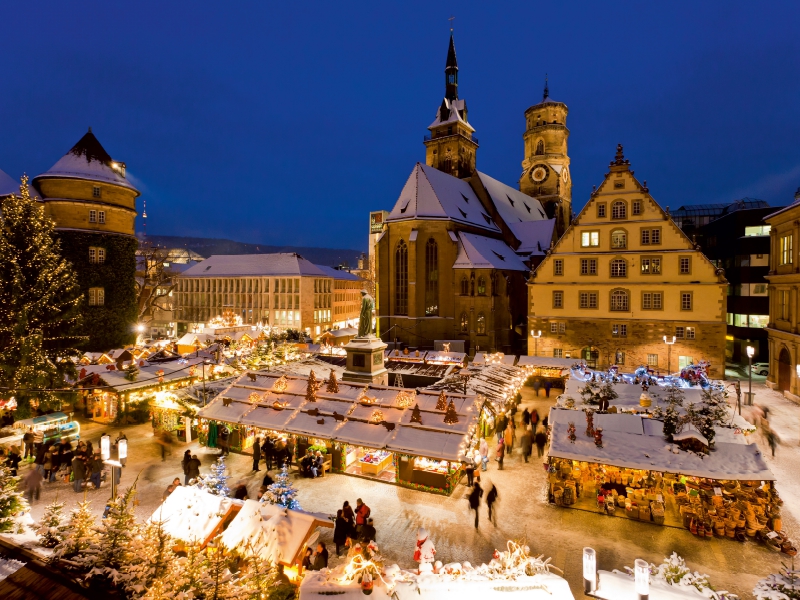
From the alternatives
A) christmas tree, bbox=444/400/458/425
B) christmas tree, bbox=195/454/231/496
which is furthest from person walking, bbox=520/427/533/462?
christmas tree, bbox=195/454/231/496

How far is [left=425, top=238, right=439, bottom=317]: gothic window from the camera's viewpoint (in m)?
41.9

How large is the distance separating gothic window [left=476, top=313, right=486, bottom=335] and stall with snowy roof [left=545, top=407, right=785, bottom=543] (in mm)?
24082

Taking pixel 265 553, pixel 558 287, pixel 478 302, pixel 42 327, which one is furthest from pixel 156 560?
pixel 478 302

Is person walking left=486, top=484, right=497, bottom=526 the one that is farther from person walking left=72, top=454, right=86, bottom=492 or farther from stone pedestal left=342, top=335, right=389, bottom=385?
person walking left=72, top=454, right=86, bottom=492

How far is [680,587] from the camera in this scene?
7.19 metres

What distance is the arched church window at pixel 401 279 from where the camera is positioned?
4244cm

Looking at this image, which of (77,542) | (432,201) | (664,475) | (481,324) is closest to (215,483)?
(77,542)

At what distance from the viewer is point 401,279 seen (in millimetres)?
42656

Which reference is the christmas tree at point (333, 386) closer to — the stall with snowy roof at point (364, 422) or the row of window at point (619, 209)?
the stall with snowy roof at point (364, 422)

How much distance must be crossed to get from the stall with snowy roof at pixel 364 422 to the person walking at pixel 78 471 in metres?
4.04

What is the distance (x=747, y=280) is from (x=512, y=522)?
41329mm

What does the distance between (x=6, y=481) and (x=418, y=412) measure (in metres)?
10.5

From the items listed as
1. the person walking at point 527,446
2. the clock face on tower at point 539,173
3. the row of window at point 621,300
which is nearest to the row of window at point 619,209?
the row of window at point 621,300

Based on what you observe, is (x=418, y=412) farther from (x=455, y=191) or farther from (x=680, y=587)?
(x=455, y=191)
